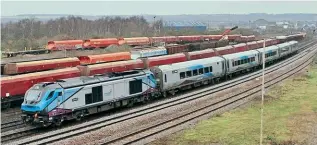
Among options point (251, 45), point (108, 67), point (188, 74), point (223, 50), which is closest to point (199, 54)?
point (223, 50)

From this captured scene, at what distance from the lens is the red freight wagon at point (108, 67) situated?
36.7 metres

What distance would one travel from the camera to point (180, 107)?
32125 mm

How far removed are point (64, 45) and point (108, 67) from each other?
25619 millimetres

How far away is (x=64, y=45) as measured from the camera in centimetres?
6288

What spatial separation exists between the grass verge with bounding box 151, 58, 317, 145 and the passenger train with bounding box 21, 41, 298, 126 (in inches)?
271

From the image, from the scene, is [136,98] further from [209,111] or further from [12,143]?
[12,143]

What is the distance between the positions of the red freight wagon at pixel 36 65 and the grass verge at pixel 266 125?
58.0 ft

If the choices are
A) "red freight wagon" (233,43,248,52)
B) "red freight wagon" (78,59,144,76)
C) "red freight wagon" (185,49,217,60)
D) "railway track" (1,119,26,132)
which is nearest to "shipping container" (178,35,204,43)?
"red freight wagon" (233,43,248,52)

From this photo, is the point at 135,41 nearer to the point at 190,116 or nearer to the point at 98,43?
the point at 98,43

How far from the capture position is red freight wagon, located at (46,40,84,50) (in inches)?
2412

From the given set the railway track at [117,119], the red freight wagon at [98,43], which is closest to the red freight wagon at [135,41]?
the red freight wagon at [98,43]

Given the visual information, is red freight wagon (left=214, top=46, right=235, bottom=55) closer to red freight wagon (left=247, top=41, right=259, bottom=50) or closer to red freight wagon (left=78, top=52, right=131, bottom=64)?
red freight wagon (left=247, top=41, right=259, bottom=50)

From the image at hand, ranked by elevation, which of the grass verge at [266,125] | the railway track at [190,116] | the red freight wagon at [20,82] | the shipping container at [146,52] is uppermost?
the shipping container at [146,52]

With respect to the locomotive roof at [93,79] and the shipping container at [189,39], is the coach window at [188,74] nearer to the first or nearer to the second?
the locomotive roof at [93,79]
